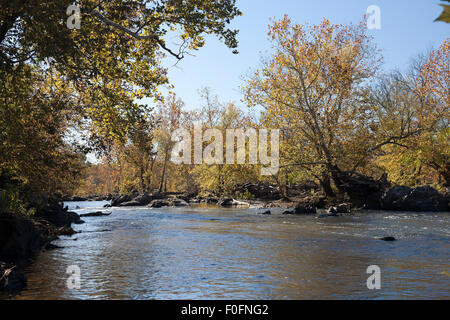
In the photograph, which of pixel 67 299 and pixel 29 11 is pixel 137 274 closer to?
pixel 67 299

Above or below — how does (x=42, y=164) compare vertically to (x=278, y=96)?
below

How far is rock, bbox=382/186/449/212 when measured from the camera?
99.5ft

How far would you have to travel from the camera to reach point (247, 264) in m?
11.9

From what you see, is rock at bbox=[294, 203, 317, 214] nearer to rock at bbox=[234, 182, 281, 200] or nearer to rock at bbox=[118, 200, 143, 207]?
rock at bbox=[234, 182, 281, 200]

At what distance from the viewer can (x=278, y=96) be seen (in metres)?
32.8

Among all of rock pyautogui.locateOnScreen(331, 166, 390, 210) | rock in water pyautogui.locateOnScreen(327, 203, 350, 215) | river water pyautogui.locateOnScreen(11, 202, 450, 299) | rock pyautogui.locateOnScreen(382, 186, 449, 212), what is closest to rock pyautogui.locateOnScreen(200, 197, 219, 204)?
rock pyautogui.locateOnScreen(331, 166, 390, 210)

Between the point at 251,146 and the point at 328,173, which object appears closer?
the point at 328,173

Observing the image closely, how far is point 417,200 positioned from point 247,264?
23.2 metres

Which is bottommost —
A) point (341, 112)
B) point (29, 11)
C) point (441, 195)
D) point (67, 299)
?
point (67, 299)

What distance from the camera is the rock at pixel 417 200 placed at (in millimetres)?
30333
